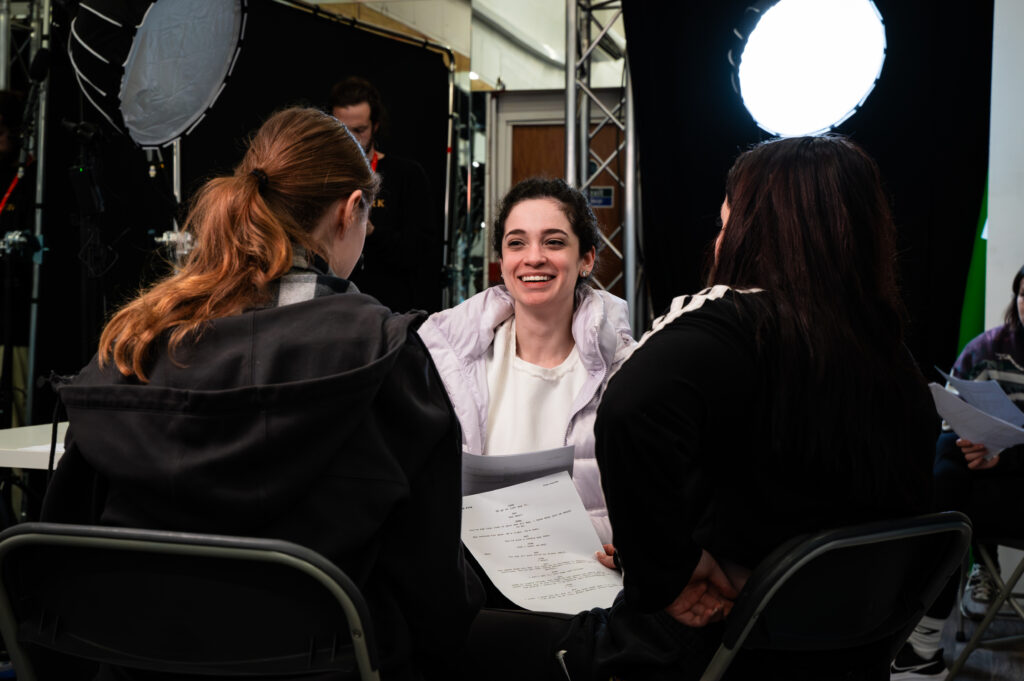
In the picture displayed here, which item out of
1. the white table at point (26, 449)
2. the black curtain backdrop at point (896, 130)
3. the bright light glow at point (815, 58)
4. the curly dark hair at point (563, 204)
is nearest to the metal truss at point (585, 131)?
the black curtain backdrop at point (896, 130)

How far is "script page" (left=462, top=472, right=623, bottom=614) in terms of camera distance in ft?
4.44

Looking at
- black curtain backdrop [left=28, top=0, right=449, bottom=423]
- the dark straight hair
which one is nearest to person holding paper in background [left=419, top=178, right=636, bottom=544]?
the dark straight hair

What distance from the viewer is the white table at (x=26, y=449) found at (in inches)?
69.6

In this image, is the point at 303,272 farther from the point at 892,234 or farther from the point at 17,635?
the point at 892,234

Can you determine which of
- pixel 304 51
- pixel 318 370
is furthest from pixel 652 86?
pixel 318 370

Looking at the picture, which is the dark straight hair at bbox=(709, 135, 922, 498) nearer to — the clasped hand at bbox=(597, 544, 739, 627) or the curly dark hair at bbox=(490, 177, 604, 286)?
the clasped hand at bbox=(597, 544, 739, 627)

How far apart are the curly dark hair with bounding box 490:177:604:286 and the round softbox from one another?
2.76 feet

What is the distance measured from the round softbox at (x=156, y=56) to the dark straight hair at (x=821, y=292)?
5.48 feet

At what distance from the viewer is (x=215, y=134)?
4766 mm

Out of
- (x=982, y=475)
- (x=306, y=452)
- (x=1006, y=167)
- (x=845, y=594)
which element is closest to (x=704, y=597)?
(x=845, y=594)

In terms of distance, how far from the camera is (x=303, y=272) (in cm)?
112

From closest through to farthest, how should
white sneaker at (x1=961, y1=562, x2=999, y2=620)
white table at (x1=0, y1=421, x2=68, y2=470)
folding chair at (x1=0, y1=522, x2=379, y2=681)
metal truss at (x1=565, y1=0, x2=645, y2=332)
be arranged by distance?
folding chair at (x1=0, y1=522, x2=379, y2=681) → white table at (x1=0, y1=421, x2=68, y2=470) → white sneaker at (x1=961, y1=562, x2=999, y2=620) → metal truss at (x1=565, y1=0, x2=645, y2=332)

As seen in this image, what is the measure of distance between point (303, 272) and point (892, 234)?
801 mm

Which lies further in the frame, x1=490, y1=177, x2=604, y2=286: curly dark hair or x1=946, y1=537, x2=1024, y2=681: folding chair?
x1=946, y1=537, x2=1024, y2=681: folding chair
